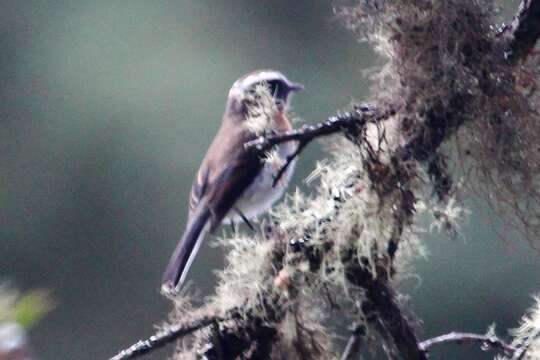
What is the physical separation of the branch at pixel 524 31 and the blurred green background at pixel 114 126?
318 centimetres

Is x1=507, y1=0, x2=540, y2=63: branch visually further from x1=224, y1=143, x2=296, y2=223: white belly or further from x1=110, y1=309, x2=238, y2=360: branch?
x1=224, y1=143, x2=296, y2=223: white belly

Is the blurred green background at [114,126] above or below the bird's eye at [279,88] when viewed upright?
above

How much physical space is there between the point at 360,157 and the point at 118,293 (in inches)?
153

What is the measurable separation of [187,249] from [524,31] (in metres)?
1.08

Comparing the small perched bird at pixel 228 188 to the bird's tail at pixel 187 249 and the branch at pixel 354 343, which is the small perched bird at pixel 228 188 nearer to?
the bird's tail at pixel 187 249

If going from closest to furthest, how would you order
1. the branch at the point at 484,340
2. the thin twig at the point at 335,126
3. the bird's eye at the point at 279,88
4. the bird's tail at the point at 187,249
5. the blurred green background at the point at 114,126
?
the thin twig at the point at 335,126, the branch at the point at 484,340, the bird's tail at the point at 187,249, the bird's eye at the point at 279,88, the blurred green background at the point at 114,126

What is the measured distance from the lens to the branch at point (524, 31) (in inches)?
52.1

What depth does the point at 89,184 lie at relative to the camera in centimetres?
504

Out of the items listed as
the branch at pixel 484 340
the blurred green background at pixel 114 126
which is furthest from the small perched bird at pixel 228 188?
the blurred green background at pixel 114 126

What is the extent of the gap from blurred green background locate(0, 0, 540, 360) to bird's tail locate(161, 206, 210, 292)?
2.22 meters

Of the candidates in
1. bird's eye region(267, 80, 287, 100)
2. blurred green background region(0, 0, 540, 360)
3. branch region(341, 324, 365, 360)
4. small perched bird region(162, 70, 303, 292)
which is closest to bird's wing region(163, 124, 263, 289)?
small perched bird region(162, 70, 303, 292)

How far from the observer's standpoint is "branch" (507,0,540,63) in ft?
4.34

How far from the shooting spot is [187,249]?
223 cm

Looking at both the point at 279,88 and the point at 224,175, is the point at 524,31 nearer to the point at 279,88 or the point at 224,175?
the point at 224,175
